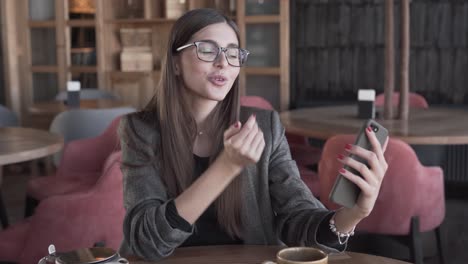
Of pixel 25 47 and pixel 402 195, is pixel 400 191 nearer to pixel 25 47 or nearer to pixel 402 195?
pixel 402 195

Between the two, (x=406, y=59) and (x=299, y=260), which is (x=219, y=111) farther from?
(x=406, y=59)

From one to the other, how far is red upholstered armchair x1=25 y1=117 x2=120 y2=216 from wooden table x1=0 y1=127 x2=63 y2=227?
148 millimetres

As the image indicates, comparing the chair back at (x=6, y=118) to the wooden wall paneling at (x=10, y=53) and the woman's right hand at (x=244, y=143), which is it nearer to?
the wooden wall paneling at (x=10, y=53)

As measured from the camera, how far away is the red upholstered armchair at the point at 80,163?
3365 mm

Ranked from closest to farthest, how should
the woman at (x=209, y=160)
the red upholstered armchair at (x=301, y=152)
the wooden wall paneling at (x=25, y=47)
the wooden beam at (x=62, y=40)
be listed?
the woman at (x=209, y=160), the red upholstered armchair at (x=301, y=152), the wooden beam at (x=62, y=40), the wooden wall paneling at (x=25, y=47)

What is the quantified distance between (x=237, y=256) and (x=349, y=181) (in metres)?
0.28

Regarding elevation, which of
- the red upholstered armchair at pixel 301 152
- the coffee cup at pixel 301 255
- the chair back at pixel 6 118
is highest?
the coffee cup at pixel 301 255

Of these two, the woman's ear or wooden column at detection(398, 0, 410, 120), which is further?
wooden column at detection(398, 0, 410, 120)

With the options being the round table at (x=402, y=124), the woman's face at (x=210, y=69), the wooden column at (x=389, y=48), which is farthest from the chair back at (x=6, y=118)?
the woman's face at (x=210, y=69)

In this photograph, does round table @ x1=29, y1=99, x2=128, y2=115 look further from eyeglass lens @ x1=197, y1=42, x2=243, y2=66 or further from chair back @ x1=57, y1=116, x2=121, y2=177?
eyeglass lens @ x1=197, y1=42, x2=243, y2=66

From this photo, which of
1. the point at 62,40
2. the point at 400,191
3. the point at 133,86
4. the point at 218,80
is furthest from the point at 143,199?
the point at 62,40

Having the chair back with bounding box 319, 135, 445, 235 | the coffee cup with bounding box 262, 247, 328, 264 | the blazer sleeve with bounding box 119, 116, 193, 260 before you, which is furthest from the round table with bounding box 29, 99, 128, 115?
the coffee cup with bounding box 262, 247, 328, 264

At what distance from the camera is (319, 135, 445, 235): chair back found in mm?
2438

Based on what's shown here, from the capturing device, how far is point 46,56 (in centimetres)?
636
